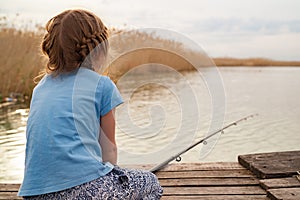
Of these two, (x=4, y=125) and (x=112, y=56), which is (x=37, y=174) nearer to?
(x=112, y=56)

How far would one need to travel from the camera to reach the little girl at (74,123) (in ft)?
4.64

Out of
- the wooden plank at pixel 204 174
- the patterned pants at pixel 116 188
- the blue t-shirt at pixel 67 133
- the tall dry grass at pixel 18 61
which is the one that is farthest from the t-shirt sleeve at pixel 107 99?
the tall dry grass at pixel 18 61

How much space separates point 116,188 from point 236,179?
109 cm

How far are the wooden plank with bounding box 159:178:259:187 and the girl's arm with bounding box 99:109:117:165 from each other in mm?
873

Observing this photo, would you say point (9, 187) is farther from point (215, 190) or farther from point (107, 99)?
point (107, 99)

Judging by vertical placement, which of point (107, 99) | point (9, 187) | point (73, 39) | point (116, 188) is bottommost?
point (9, 187)

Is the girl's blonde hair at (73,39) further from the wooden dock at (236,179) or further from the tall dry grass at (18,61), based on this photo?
the tall dry grass at (18,61)

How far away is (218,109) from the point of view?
6.42m

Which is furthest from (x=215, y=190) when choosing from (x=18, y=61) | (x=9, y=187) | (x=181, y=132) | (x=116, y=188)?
(x=18, y=61)

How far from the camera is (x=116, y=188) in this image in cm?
147

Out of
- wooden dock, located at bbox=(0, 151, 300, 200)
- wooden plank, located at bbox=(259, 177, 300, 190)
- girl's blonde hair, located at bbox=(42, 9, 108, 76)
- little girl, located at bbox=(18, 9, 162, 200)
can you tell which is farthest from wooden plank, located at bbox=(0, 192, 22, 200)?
wooden plank, located at bbox=(259, 177, 300, 190)

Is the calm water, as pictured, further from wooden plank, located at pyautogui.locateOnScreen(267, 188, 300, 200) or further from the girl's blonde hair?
the girl's blonde hair

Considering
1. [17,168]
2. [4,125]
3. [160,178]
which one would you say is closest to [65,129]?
[160,178]

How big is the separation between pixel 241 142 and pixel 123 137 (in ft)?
3.36
